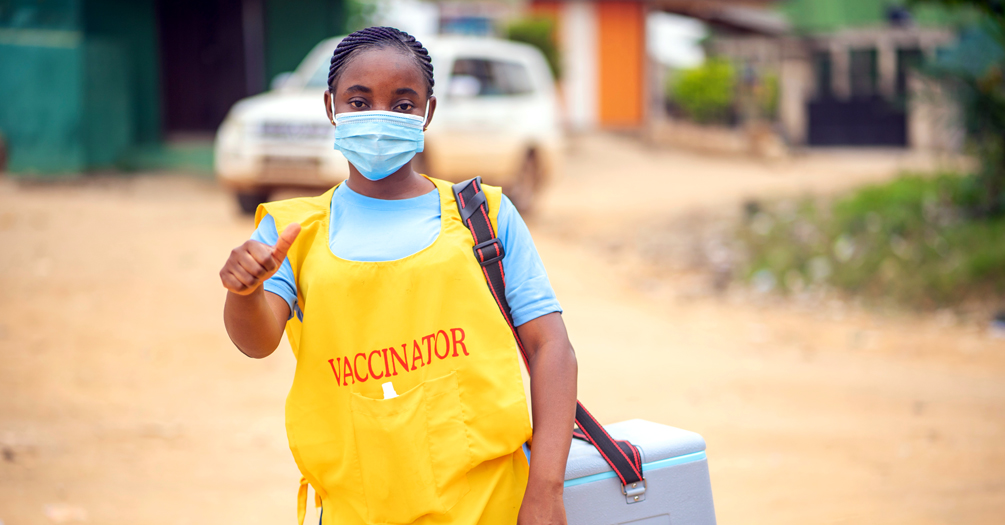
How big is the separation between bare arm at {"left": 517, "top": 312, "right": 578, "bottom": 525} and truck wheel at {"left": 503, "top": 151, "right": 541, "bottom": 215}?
9.14 meters

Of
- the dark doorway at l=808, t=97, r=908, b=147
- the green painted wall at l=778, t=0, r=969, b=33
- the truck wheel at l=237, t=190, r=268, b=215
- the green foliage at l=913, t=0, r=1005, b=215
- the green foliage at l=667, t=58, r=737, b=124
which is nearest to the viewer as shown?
the green foliage at l=913, t=0, r=1005, b=215

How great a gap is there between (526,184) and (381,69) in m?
9.51

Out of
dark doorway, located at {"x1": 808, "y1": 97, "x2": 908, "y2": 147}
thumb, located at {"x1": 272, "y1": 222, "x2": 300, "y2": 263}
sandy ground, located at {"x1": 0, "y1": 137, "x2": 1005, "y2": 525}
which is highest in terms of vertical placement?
dark doorway, located at {"x1": 808, "y1": 97, "x2": 908, "y2": 147}

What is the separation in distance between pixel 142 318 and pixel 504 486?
513 centimetres

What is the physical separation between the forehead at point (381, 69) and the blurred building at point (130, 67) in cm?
1082

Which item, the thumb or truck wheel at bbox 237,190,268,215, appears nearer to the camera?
the thumb

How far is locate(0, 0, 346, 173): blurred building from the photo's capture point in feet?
36.1

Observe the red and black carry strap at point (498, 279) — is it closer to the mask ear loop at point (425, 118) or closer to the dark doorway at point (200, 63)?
the mask ear loop at point (425, 118)

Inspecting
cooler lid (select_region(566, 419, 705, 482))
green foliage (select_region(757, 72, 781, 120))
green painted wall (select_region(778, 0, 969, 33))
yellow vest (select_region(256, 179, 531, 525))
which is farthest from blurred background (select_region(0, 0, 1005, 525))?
green painted wall (select_region(778, 0, 969, 33))

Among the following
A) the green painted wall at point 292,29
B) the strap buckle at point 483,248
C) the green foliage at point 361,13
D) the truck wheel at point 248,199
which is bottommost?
the truck wheel at point 248,199

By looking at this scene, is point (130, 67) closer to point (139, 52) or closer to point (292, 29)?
point (139, 52)

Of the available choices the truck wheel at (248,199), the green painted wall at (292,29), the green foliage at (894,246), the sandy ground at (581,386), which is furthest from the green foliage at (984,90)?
the green painted wall at (292,29)

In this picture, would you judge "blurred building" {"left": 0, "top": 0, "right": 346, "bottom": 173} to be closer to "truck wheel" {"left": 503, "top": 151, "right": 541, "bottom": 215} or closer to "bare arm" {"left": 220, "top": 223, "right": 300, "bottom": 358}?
"truck wheel" {"left": 503, "top": 151, "right": 541, "bottom": 215}

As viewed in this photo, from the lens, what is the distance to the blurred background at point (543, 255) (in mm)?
4105
